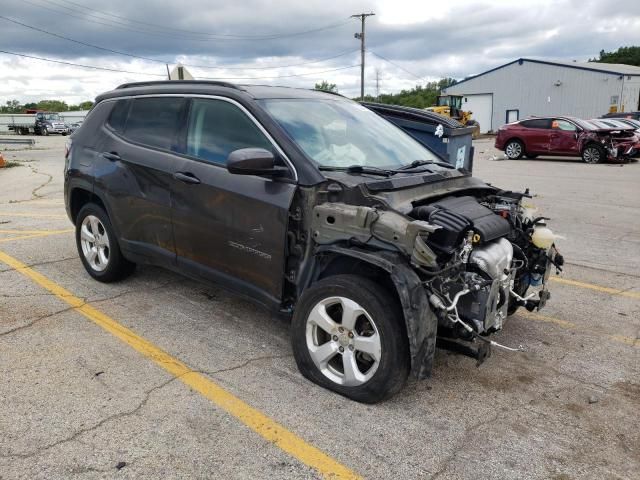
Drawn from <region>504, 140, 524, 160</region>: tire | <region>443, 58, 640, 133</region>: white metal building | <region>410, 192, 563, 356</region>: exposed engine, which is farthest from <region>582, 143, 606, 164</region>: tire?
<region>443, 58, 640, 133</region>: white metal building

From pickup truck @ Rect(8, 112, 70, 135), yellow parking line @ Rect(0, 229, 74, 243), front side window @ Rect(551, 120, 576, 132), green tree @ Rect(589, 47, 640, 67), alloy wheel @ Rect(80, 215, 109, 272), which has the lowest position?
yellow parking line @ Rect(0, 229, 74, 243)

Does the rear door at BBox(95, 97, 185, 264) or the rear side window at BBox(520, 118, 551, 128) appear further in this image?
the rear side window at BBox(520, 118, 551, 128)

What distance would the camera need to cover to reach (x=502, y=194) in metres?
4.05

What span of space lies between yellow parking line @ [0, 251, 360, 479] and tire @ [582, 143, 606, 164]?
18.3m

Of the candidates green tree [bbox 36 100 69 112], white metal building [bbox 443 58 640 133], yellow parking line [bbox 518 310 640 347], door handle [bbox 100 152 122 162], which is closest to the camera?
yellow parking line [bbox 518 310 640 347]

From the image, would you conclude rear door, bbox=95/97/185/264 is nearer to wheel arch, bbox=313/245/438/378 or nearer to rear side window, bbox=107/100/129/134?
rear side window, bbox=107/100/129/134

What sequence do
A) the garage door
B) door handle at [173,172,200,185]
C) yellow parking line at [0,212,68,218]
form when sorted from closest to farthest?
1. door handle at [173,172,200,185]
2. yellow parking line at [0,212,68,218]
3. the garage door

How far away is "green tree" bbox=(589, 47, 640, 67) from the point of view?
82.1 meters

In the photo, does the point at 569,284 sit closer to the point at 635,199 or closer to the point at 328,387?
the point at 328,387

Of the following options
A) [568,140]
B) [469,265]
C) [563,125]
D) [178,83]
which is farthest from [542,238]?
[563,125]

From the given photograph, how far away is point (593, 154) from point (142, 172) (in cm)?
1808

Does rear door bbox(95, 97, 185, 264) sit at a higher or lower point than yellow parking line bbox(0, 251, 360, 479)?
higher

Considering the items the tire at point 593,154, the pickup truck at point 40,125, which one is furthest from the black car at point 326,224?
the pickup truck at point 40,125

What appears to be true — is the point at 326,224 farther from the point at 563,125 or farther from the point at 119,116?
the point at 563,125
